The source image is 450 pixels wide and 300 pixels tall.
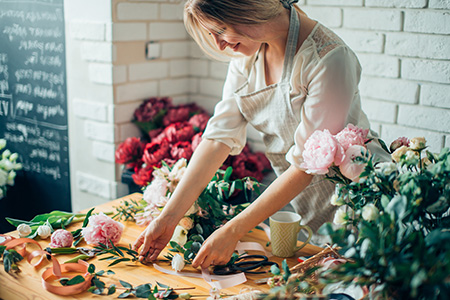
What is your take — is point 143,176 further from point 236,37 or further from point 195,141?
Result: point 236,37

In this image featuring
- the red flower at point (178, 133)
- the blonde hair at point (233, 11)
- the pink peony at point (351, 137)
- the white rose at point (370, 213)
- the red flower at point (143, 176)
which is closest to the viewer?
the white rose at point (370, 213)

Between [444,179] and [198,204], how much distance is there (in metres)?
0.73

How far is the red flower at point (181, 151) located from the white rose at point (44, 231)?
761 millimetres

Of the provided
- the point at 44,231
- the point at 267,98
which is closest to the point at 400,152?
the point at 267,98

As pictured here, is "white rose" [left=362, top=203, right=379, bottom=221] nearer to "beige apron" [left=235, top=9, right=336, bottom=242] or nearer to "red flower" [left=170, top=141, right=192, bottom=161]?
"beige apron" [left=235, top=9, right=336, bottom=242]

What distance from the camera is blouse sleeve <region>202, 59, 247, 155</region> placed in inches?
59.1

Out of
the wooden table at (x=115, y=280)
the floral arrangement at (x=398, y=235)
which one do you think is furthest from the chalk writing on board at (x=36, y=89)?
the floral arrangement at (x=398, y=235)

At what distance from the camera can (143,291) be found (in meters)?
1.09

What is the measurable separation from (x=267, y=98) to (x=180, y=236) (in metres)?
0.50

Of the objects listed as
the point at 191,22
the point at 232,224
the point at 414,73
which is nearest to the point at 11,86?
the point at 191,22

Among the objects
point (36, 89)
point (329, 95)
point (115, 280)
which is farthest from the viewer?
point (36, 89)

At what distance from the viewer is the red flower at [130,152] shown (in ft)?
7.23

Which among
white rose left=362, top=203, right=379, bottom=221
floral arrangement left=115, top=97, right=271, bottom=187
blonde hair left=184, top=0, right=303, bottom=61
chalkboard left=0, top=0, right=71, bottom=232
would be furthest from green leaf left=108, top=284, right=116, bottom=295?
chalkboard left=0, top=0, right=71, bottom=232

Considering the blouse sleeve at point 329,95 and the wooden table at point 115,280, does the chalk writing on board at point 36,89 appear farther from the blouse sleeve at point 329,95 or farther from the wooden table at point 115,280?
the blouse sleeve at point 329,95
